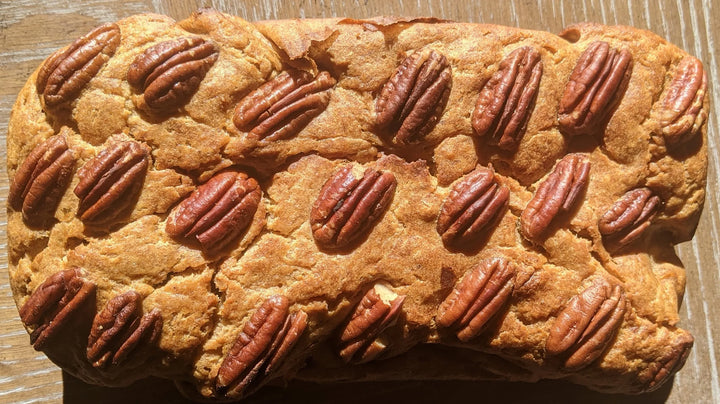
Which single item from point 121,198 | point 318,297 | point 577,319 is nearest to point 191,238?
point 121,198

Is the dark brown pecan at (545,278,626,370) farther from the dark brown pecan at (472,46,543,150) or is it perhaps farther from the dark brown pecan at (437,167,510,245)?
the dark brown pecan at (472,46,543,150)

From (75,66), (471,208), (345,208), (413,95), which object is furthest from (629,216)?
(75,66)

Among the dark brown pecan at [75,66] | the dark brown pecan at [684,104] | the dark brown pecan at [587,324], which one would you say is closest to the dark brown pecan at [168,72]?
the dark brown pecan at [75,66]

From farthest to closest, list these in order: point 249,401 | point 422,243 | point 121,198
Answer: point 249,401 → point 422,243 → point 121,198

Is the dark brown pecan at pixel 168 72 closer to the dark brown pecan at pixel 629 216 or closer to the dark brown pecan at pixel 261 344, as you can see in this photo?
the dark brown pecan at pixel 261 344

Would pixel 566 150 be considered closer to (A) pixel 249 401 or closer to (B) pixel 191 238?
(B) pixel 191 238

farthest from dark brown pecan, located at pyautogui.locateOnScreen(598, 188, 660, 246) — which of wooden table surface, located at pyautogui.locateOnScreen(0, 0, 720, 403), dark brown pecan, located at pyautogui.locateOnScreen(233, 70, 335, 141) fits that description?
dark brown pecan, located at pyautogui.locateOnScreen(233, 70, 335, 141)

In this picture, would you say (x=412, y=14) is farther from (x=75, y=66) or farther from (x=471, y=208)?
(x=75, y=66)
